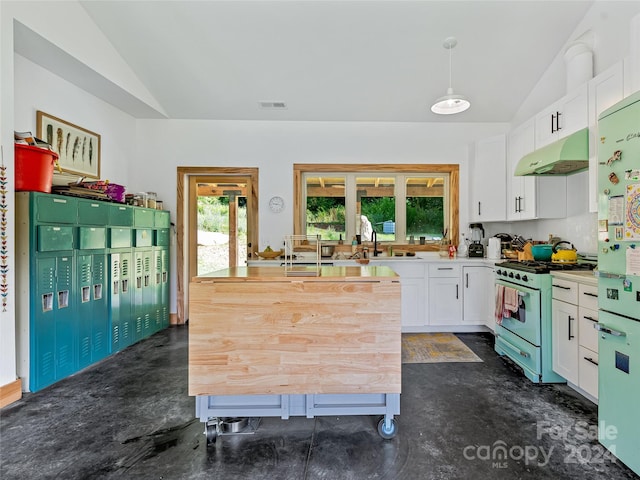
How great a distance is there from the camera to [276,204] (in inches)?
176

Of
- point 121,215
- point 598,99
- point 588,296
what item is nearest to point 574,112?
point 598,99

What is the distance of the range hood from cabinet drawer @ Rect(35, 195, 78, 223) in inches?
164

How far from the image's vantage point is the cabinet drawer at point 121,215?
10.6ft

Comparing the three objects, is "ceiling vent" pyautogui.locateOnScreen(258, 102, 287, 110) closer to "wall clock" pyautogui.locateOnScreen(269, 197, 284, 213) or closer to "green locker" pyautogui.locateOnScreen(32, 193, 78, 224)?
"wall clock" pyautogui.locateOnScreen(269, 197, 284, 213)

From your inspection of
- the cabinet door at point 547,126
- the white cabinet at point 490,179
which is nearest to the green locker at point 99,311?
the white cabinet at point 490,179

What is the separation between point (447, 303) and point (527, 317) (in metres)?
1.24

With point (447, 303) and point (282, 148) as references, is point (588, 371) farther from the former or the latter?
point (282, 148)

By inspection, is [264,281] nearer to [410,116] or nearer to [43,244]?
[43,244]

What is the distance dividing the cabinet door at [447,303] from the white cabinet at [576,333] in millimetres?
1385

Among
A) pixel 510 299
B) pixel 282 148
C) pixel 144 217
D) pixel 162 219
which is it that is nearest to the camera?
pixel 510 299

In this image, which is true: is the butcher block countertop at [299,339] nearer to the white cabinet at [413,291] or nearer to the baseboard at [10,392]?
the baseboard at [10,392]

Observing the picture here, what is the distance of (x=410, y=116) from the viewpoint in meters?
4.32

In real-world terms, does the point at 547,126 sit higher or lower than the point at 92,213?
higher

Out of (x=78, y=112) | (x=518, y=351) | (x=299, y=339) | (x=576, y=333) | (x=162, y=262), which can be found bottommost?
(x=518, y=351)
